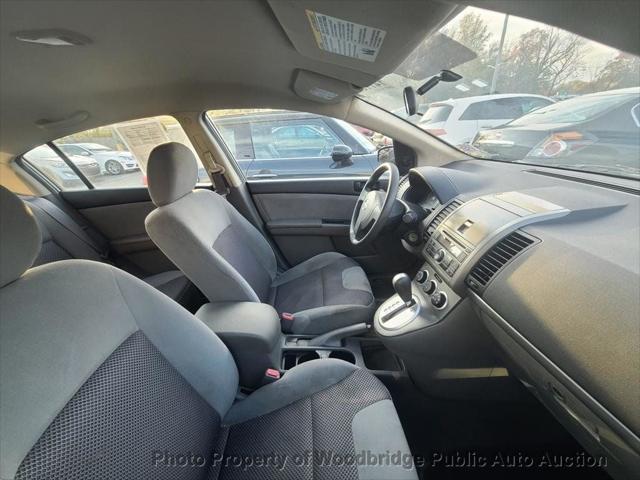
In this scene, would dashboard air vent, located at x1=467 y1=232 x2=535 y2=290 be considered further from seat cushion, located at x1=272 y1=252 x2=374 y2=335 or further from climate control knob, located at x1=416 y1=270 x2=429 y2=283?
seat cushion, located at x1=272 y1=252 x2=374 y2=335

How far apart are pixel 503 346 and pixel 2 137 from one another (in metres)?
2.82

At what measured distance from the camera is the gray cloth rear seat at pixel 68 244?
2021mm

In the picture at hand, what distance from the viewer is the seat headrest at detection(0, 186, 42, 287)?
0.66 meters

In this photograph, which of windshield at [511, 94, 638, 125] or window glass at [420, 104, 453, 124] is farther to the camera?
window glass at [420, 104, 453, 124]

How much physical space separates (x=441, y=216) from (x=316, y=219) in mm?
1052

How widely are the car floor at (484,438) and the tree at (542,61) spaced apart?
3.95 ft

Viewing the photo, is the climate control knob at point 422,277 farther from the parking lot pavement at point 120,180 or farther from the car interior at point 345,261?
the parking lot pavement at point 120,180

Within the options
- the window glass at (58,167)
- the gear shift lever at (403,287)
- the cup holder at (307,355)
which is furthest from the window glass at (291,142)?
the cup holder at (307,355)

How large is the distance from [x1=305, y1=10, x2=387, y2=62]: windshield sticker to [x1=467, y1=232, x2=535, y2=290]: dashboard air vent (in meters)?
0.80

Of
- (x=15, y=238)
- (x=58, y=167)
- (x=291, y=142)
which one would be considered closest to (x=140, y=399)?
(x=15, y=238)

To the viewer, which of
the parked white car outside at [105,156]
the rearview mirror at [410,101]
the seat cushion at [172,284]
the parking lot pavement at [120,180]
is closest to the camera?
the rearview mirror at [410,101]

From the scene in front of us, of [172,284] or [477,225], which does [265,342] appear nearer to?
[477,225]

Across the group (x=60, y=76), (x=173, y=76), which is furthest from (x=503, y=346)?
(x=60, y=76)

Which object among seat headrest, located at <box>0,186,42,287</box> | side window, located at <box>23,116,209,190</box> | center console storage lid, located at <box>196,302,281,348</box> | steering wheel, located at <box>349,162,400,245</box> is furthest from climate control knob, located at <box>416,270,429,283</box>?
side window, located at <box>23,116,209,190</box>
